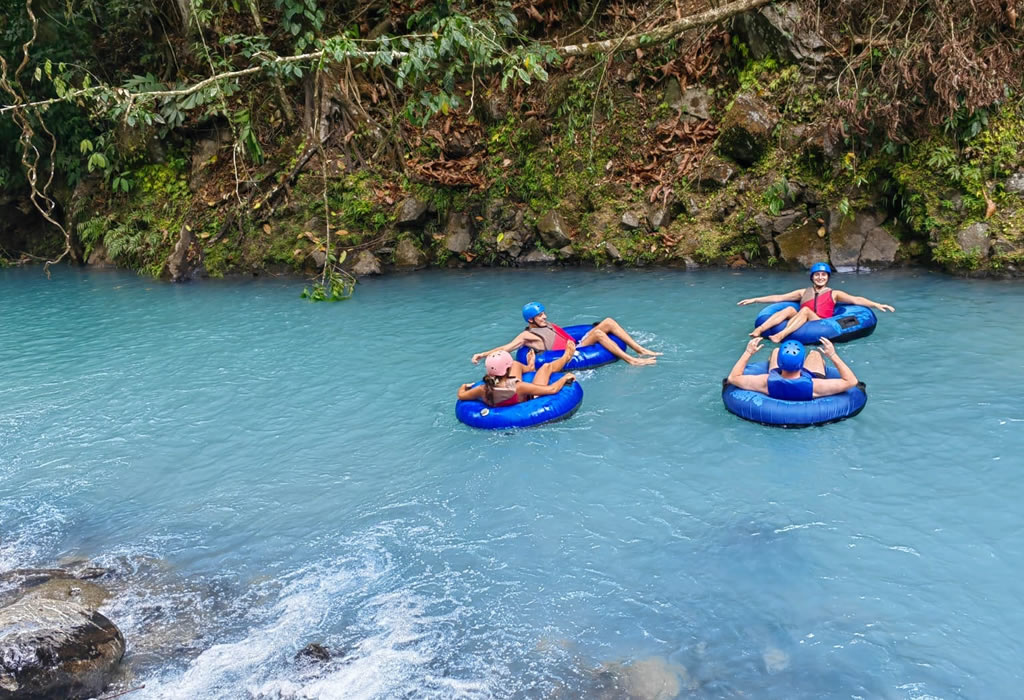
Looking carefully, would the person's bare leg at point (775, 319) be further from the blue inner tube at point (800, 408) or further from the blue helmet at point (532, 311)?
the blue helmet at point (532, 311)

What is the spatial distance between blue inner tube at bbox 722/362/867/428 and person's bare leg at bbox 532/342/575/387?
1.90 meters

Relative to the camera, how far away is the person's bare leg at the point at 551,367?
8.62 m

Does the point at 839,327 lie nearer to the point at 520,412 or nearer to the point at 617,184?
the point at 520,412

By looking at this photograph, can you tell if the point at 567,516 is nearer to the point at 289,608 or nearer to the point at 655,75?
the point at 289,608

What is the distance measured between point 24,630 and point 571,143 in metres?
12.3

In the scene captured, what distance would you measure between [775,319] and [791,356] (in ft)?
7.59

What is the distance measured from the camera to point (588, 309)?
40.1 feet

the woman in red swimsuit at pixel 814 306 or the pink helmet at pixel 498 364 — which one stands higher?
the woman in red swimsuit at pixel 814 306

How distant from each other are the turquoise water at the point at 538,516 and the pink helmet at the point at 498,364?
0.61m

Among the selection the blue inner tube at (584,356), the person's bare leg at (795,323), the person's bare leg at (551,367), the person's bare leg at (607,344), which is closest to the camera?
the person's bare leg at (551,367)

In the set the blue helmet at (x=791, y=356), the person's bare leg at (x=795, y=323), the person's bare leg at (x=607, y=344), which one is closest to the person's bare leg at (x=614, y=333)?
the person's bare leg at (x=607, y=344)

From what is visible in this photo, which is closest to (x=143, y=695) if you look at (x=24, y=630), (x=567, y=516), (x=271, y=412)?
(x=24, y=630)

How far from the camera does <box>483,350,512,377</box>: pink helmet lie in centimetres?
813

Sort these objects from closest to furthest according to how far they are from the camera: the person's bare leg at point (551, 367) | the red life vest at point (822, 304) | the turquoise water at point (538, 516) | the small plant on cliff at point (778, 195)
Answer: the turquoise water at point (538, 516)
the person's bare leg at point (551, 367)
the red life vest at point (822, 304)
the small plant on cliff at point (778, 195)
